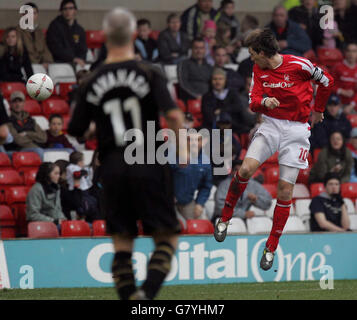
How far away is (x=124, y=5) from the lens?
18.2 meters

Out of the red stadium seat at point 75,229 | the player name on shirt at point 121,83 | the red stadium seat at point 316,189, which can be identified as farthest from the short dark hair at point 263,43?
the red stadium seat at point 316,189

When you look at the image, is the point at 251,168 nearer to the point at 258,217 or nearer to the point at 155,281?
the point at 155,281

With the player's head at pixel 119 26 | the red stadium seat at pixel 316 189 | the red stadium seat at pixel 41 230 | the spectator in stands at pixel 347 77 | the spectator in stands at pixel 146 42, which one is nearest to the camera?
the player's head at pixel 119 26

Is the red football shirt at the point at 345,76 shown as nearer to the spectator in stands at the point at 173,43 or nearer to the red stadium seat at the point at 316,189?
the spectator in stands at the point at 173,43

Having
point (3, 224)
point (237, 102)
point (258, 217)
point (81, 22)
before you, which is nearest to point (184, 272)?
Answer: point (258, 217)

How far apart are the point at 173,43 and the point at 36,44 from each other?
99.7 inches

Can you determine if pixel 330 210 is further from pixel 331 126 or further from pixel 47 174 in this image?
pixel 47 174

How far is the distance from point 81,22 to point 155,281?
11.8 metres

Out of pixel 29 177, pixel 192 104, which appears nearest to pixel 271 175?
→ pixel 192 104

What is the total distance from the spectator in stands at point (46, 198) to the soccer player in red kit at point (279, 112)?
11.6 ft

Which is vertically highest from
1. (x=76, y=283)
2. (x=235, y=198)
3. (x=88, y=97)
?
(x=88, y=97)

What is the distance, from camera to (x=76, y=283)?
39.2 ft

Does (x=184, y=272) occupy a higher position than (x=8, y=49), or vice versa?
(x=8, y=49)

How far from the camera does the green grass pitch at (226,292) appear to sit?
407 inches
